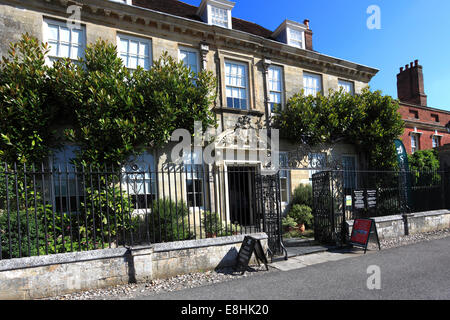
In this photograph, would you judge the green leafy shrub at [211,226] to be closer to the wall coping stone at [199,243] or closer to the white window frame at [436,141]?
the wall coping stone at [199,243]

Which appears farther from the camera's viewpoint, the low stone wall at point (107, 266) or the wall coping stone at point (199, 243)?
the wall coping stone at point (199, 243)

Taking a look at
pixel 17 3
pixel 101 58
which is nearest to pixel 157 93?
pixel 101 58

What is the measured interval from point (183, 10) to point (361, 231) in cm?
1103

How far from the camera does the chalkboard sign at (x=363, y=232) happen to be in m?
7.03

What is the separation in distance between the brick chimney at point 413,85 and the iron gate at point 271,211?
18.4 m

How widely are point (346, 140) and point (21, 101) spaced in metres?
12.3

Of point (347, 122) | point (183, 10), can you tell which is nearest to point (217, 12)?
point (183, 10)

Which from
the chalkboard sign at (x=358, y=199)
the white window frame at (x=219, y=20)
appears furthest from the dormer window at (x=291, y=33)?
the chalkboard sign at (x=358, y=199)

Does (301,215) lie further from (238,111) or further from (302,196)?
(238,111)

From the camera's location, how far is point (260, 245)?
5.79 meters

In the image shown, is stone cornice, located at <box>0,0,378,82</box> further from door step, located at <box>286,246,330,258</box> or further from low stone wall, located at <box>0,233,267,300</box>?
door step, located at <box>286,246,330,258</box>

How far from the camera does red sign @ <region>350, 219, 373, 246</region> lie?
7.05 meters

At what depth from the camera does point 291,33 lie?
12.7 m
